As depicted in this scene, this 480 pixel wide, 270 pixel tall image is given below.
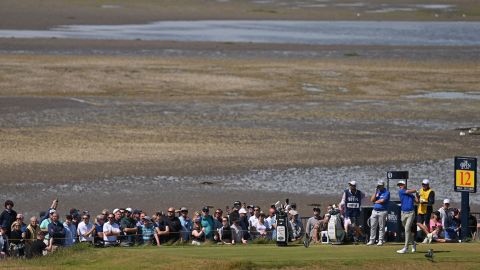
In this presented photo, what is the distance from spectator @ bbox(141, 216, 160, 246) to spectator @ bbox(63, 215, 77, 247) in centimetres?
166

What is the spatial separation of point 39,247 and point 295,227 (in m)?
6.71

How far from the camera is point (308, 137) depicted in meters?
49.2

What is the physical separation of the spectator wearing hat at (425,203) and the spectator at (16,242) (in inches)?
366

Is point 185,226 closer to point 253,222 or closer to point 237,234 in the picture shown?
point 237,234

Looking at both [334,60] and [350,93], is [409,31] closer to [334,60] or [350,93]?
[334,60]

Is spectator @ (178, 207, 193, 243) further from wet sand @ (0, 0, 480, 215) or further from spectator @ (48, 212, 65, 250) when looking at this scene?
wet sand @ (0, 0, 480, 215)

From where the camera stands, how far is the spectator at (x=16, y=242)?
26500 mm

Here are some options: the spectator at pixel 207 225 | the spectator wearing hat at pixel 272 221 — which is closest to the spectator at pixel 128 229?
the spectator at pixel 207 225

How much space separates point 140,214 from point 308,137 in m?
20.2

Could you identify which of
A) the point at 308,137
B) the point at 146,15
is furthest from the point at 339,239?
the point at 146,15

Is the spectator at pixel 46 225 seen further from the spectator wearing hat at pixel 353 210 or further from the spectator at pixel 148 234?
the spectator wearing hat at pixel 353 210

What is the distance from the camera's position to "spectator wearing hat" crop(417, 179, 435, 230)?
28672 millimetres

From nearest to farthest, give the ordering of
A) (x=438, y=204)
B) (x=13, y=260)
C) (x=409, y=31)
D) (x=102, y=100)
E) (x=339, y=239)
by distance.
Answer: (x=13, y=260) < (x=339, y=239) < (x=438, y=204) < (x=102, y=100) < (x=409, y=31)

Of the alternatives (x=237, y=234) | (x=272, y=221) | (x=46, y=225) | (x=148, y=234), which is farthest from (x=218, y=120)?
(x=46, y=225)
